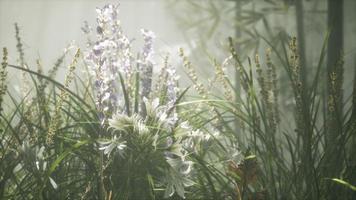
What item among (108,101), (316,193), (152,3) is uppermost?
(152,3)

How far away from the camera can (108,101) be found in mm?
1229

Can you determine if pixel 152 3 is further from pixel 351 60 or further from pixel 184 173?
pixel 184 173

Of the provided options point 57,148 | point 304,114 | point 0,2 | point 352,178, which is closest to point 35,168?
point 57,148

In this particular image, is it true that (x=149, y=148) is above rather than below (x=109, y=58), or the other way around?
below

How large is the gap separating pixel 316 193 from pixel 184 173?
0.30 meters

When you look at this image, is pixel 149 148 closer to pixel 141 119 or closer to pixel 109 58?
pixel 141 119

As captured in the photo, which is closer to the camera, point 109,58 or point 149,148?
point 149,148

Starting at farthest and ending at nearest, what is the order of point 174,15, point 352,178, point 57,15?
point 57,15
point 174,15
point 352,178

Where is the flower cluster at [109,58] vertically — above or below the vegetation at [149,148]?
above

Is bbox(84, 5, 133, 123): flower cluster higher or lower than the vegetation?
higher

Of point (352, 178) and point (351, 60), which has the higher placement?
point (351, 60)

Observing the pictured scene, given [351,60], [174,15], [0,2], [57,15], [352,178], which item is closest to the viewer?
[352,178]

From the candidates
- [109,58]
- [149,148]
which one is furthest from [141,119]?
[109,58]

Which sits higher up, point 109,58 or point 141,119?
point 109,58
